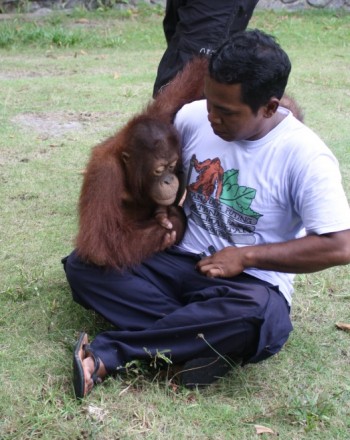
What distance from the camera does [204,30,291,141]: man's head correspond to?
2516mm

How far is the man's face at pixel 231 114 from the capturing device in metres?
2.57

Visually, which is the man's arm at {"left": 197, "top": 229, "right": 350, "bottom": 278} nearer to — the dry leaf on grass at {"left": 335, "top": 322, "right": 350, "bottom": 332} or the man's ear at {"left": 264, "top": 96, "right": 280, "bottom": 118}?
the man's ear at {"left": 264, "top": 96, "right": 280, "bottom": 118}

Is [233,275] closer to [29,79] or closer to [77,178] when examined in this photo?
[77,178]

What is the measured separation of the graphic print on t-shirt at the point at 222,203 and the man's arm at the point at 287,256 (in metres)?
0.09

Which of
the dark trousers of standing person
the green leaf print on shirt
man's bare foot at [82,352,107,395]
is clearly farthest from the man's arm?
the dark trousers of standing person

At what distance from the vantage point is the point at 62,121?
19.1 feet

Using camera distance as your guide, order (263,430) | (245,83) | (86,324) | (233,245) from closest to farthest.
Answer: (263,430), (245,83), (233,245), (86,324)

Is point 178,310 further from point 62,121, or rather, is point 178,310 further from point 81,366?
point 62,121

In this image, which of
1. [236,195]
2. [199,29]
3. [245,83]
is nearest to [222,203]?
[236,195]

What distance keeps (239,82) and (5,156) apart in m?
2.81

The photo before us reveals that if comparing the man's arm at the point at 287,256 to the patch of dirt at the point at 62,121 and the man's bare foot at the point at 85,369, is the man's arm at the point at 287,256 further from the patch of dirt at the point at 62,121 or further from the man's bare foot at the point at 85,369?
the patch of dirt at the point at 62,121

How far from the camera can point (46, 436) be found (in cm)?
236

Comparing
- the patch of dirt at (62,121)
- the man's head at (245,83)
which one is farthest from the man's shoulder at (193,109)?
the patch of dirt at (62,121)

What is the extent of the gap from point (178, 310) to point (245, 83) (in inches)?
32.3
